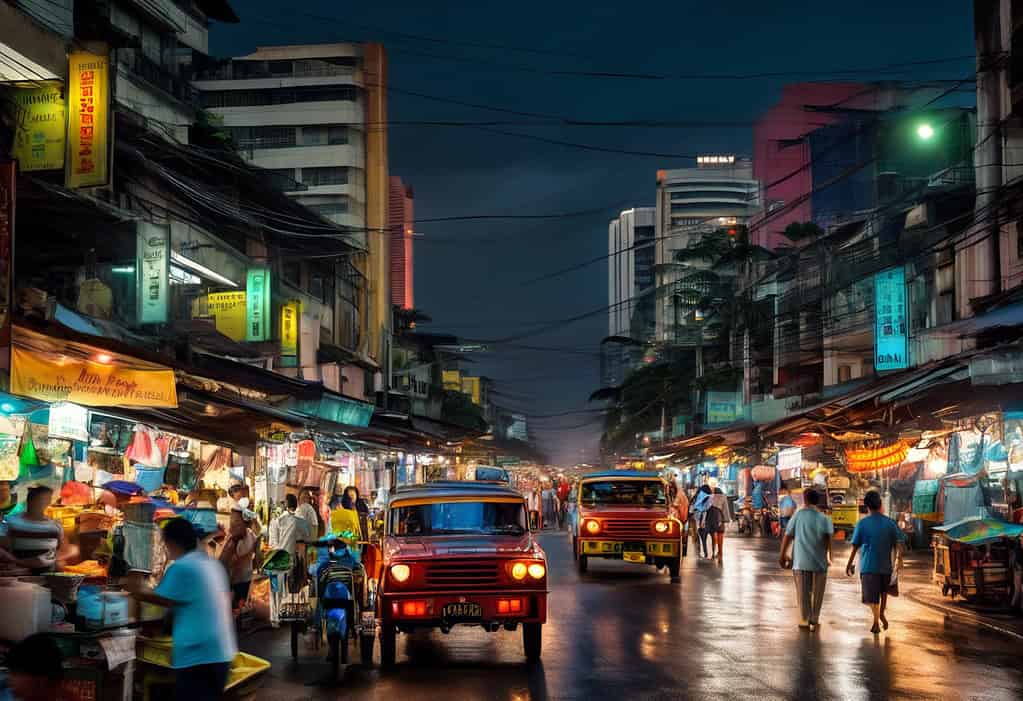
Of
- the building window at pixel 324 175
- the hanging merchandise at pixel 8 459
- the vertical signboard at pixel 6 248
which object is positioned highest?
the building window at pixel 324 175

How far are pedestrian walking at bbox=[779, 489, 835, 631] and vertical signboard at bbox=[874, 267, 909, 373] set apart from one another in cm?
1903


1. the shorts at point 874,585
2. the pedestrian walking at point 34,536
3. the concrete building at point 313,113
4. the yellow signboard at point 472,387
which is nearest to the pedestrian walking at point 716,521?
the shorts at point 874,585

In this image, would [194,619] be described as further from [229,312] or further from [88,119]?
[229,312]

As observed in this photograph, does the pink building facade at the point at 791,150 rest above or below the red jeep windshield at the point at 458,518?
above

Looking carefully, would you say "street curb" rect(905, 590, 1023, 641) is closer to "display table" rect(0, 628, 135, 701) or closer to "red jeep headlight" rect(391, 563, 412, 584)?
"red jeep headlight" rect(391, 563, 412, 584)

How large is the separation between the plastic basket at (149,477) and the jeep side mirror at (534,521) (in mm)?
8007

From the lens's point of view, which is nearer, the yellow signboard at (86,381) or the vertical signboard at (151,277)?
the yellow signboard at (86,381)

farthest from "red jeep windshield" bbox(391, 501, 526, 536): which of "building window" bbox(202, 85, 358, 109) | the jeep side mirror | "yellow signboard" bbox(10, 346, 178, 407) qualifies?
"building window" bbox(202, 85, 358, 109)

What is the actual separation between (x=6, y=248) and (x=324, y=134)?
67.0 metres

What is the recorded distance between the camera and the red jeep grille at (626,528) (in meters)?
26.5

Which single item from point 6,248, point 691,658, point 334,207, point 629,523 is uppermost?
point 334,207

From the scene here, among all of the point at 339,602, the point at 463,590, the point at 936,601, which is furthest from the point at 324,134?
the point at 339,602

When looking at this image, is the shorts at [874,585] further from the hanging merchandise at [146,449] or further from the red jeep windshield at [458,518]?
the hanging merchandise at [146,449]

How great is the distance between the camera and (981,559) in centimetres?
1936
